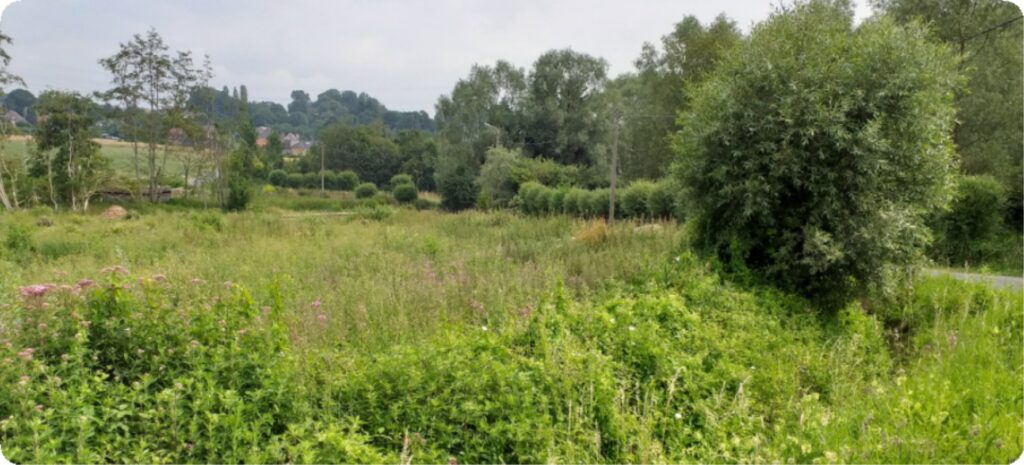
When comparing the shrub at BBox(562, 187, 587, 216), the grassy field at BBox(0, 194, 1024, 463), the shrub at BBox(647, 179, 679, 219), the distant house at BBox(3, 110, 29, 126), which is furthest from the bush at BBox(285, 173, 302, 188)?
the grassy field at BBox(0, 194, 1024, 463)

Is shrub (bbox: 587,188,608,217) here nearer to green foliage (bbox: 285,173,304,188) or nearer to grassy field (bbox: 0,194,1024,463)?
grassy field (bbox: 0,194,1024,463)

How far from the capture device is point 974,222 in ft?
38.1

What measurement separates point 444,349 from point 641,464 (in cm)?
125

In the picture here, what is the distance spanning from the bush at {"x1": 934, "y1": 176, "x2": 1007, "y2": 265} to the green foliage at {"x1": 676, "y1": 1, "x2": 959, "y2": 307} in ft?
22.1

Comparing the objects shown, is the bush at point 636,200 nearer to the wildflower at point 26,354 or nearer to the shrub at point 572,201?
the shrub at point 572,201

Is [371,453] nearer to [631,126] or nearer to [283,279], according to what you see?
[283,279]

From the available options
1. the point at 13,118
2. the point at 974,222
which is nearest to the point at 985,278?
the point at 974,222

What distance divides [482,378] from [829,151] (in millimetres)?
4883

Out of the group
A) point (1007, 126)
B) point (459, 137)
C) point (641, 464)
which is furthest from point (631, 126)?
point (641, 464)

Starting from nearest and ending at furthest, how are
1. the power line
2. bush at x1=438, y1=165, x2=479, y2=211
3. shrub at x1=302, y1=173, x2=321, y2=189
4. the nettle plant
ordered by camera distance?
the nettle plant → the power line → bush at x1=438, y1=165, x2=479, y2=211 → shrub at x1=302, y1=173, x2=321, y2=189

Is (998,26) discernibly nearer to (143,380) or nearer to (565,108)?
(143,380)

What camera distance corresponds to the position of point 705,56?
79.6ft

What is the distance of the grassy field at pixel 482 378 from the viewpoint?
239cm

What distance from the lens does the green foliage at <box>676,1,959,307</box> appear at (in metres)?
5.68
